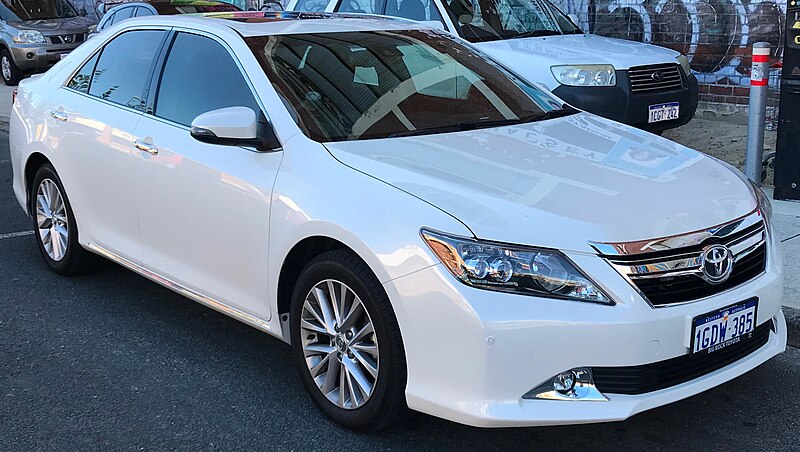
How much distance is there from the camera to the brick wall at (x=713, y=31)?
31.5 ft

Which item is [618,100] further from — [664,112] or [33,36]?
[33,36]

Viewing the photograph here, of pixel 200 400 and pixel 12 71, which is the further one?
pixel 12 71

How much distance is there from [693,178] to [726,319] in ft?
2.19

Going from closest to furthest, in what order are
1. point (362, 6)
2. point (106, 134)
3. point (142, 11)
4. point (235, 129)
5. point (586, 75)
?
point (235, 129)
point (106, 134)
point (586, 75)
point (362, 6)
point (142, 11)

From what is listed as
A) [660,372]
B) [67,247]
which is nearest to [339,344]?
[660,372]

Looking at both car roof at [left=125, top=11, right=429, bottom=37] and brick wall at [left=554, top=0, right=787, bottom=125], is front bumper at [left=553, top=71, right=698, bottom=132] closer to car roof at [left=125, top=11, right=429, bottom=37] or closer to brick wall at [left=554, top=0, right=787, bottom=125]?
brick wall at [left=554, top=0, right=787, bottom=125]

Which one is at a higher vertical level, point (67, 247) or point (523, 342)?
point (523, 342)

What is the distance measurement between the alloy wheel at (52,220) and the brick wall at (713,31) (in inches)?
271

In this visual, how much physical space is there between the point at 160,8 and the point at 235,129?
26.3ft

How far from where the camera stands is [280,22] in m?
4.82

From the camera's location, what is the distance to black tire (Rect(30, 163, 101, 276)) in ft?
18.0

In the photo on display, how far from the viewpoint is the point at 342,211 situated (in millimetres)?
3555

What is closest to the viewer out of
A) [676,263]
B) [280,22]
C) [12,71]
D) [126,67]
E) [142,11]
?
[676,263]

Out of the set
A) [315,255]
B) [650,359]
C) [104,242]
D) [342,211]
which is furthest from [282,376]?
[650,359]
